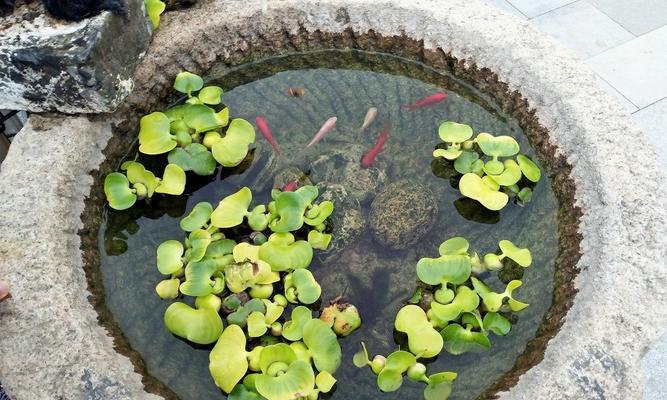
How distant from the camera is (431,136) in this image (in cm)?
275

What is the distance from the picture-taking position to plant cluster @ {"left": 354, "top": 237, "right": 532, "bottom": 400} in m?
2.03

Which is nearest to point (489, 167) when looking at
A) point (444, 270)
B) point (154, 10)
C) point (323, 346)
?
point (444, 270)

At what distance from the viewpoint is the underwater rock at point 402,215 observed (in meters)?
2.42

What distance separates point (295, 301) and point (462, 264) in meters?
0.65

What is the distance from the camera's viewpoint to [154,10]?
2762 millimetres

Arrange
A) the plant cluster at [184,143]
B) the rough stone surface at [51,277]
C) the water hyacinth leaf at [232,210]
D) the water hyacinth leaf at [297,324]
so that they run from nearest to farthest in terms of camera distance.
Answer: the rough stone surface at [51,277] < the water hyacinth leaf at [297,324] < the water hyacinth leaf at [232,210] < the plant cluster at [184,143]

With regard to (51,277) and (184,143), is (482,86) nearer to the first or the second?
(184,143)

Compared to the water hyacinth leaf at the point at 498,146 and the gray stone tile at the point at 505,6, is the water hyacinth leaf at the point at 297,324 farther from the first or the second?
the gray stone tile at the point at 505,6

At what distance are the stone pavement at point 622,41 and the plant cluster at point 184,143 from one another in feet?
7.74

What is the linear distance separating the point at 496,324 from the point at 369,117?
117cm

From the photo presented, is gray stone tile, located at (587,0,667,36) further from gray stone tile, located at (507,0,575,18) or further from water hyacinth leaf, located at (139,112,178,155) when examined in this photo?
water hyacinth leaf, located at (139,112,178,155)

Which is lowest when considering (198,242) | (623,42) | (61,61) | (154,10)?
(623,42)

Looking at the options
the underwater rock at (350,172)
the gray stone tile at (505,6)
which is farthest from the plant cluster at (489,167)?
the gray stone tile at (505,6)

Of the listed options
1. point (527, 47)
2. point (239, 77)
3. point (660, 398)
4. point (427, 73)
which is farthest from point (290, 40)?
point (660, 398)
